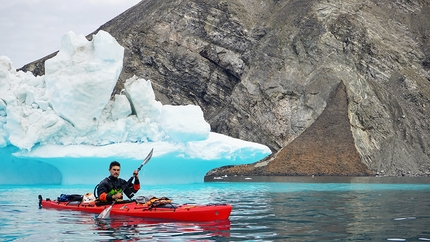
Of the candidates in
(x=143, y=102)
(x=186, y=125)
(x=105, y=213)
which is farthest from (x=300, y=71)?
(x=105, y=213)

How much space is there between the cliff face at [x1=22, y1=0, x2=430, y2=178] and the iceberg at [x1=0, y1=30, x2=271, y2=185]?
36759 mm

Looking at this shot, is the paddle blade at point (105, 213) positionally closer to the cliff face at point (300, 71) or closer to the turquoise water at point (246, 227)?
the turquoise water at point (246, 227)

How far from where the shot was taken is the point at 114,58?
34375mm

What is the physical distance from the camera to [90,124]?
112 feet

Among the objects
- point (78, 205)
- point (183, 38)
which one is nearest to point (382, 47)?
point (183, 38)

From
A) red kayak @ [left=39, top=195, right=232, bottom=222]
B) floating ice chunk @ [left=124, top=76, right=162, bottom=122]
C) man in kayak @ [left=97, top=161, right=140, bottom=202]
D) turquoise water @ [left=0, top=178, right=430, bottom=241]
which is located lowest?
turquoise water @ [left=0, top=178, right=430, bottom=241]

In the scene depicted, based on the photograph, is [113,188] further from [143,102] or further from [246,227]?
[143,102]

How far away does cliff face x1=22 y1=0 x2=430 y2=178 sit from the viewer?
Result: 71688 mm

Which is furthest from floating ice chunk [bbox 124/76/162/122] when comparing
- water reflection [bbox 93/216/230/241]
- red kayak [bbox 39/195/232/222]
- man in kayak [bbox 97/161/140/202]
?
water reflection [bbox 93/216/230/241]

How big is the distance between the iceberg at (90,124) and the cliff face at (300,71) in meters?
36.8

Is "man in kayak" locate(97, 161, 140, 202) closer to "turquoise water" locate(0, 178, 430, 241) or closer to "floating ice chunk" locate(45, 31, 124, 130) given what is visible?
"turquoise water" locate(0, 178, 430, 241)

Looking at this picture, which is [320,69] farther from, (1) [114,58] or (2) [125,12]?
(1) [114,58]

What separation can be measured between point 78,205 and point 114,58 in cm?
1848

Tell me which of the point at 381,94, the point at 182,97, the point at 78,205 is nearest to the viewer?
the point at 78,205
